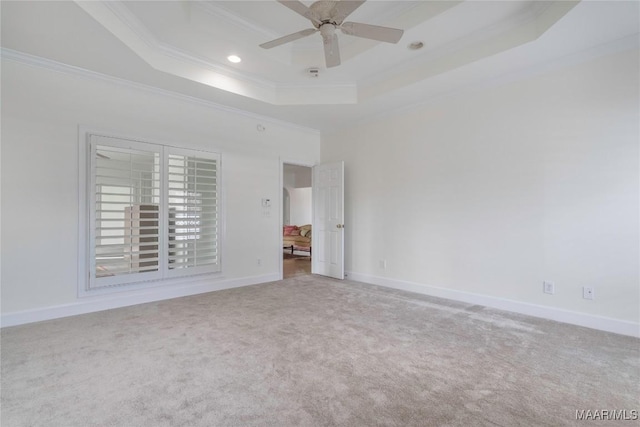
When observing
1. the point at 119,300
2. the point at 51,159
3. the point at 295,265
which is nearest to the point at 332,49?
the point at 51,159

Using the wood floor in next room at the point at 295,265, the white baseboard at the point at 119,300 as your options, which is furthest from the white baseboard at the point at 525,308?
the white baseboard at the point at 119,300

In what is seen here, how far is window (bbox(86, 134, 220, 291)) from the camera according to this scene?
3.49 meters

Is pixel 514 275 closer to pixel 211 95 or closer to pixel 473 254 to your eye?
pixel 473 254

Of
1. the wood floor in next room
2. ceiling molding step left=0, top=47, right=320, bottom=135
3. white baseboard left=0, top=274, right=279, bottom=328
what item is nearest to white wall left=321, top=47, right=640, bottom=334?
the wood floor in next room

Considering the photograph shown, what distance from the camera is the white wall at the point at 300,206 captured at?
11.0 metres

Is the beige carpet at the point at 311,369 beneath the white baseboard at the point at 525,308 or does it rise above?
beneath

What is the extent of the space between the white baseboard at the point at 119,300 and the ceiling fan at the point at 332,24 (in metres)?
3.24

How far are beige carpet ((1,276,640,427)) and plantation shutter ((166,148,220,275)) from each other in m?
0.89

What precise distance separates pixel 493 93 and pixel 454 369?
321cm

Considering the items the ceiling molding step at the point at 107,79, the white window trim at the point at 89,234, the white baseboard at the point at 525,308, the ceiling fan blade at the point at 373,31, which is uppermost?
the ceiling molding step at the point at 107,79

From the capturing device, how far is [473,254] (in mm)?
3891

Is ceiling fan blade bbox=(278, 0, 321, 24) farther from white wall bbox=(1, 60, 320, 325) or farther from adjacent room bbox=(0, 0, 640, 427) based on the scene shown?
white wall bbox=(1, 60, 320, 325)


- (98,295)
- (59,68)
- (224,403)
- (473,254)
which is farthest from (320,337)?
(59,68)

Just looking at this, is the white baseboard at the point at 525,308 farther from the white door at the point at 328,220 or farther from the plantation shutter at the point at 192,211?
the plantation shutter at the point at 192,211
